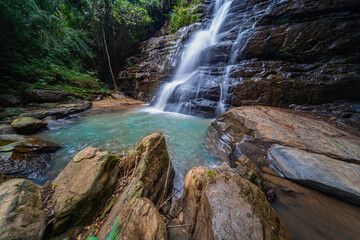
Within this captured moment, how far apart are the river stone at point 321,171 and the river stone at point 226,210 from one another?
1.23m

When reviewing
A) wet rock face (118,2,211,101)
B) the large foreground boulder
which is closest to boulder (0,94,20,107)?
wet rock face (118,2,211,101)

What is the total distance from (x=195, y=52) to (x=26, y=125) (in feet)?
36.0

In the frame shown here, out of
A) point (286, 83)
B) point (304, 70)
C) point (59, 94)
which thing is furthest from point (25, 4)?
→ point (304, 70)

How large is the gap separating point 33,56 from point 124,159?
11870 millimetres

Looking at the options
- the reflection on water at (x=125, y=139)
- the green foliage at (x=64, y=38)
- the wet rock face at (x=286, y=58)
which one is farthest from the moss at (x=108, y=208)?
the green foliage at (x=64, y=38)

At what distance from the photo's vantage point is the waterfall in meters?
9.28

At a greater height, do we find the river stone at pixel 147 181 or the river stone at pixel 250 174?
the river stone at pixel 147 181

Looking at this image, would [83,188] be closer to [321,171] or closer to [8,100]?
[321,171]

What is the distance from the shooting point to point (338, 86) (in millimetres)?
4598

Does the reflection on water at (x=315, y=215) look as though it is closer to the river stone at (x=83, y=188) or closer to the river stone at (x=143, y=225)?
the river stone at (x=143, y=225)

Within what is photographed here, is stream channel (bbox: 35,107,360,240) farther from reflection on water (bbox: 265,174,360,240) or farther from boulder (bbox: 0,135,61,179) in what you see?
boulder (bbox: 0,135,61,179)

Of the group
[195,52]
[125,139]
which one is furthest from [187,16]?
[125,139]

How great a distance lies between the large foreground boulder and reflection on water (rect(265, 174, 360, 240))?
19 centimetres

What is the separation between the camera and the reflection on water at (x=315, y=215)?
4.18 ft
